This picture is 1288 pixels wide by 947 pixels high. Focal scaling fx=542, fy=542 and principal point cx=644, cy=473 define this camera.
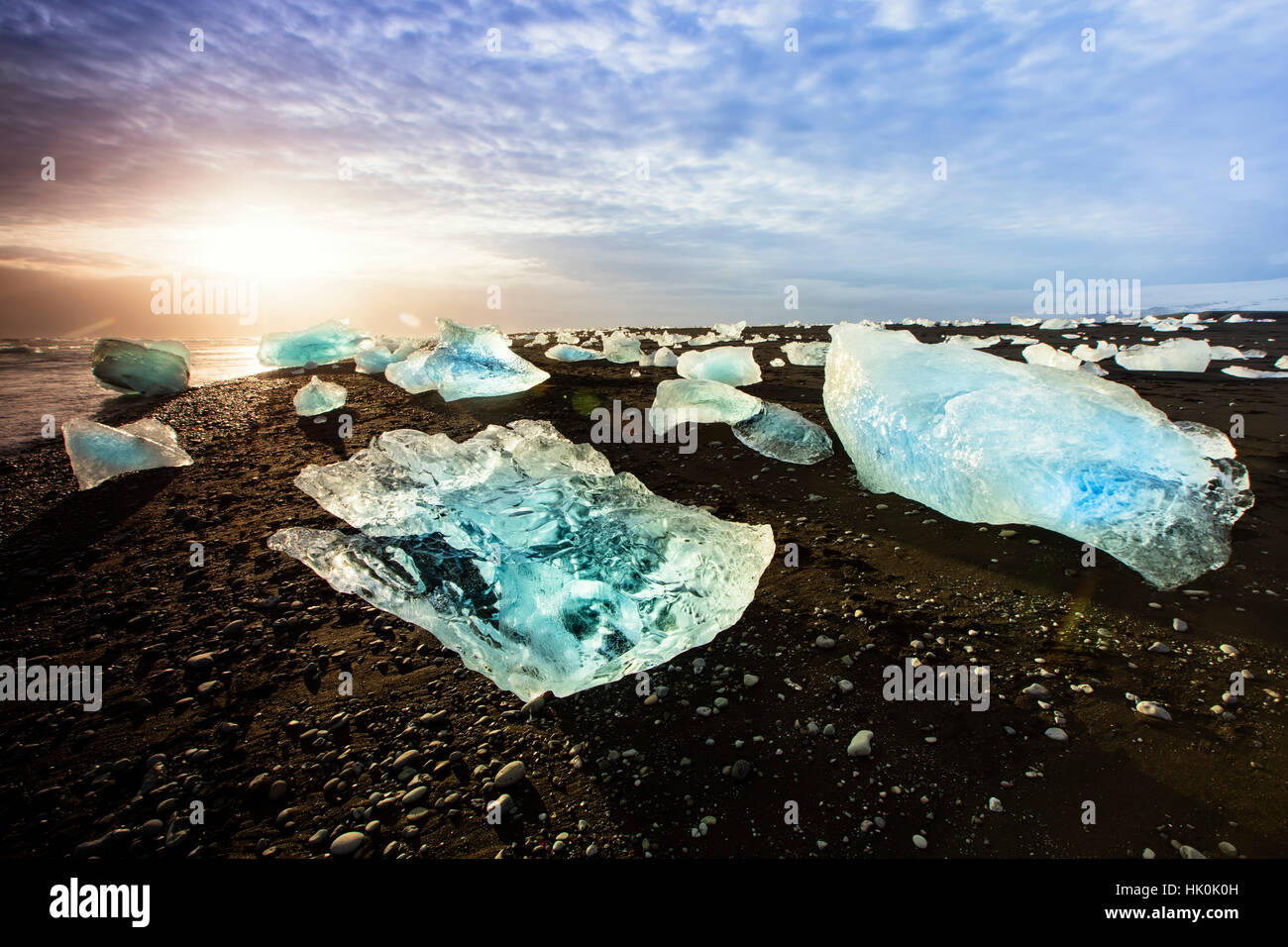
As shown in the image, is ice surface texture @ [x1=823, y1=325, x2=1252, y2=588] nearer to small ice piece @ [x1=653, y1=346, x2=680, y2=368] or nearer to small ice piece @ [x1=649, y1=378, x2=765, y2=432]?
small ice piece @ [x1=649, y1=378, x2=765, y2=432]

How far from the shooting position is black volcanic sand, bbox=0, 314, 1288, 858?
197 centimetres

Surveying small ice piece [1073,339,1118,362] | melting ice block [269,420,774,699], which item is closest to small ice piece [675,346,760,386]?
melting ice block [269,420,774,699]

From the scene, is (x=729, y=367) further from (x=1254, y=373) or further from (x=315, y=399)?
(x=1254, y=373)

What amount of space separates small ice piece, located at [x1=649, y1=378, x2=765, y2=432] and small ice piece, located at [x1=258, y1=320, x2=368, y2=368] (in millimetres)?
10666

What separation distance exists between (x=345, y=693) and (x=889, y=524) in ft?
12.6

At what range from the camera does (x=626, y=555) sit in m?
2.80

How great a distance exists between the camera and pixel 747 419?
6.66 metres

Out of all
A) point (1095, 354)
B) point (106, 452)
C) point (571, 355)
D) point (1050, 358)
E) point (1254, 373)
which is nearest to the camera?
point (106, 452)

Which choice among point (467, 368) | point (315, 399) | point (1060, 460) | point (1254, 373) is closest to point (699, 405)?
point (1060, 460)

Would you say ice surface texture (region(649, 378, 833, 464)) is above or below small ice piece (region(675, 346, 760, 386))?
below

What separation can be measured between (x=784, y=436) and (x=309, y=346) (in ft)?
45.1

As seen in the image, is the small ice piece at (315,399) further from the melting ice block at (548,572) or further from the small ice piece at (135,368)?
the melting ice block at (548,572)

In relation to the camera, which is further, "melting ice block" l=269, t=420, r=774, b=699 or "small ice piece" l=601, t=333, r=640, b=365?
"small ice piece" l=601, t=333, r=640, b=365
